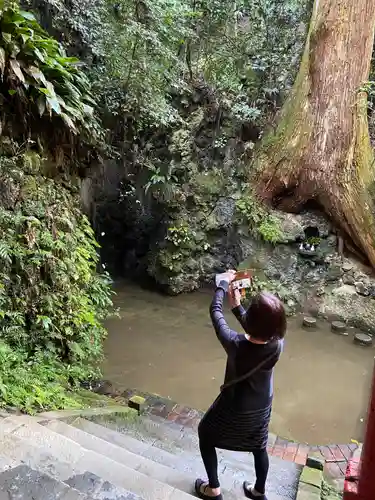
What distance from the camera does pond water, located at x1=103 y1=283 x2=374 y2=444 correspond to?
480 cm

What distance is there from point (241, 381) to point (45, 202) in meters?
2.98

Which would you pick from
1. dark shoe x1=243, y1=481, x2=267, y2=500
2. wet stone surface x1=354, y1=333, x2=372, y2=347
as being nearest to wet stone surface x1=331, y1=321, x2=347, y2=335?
wet stone surface x1=354, y1=333, x2=372, y2=347

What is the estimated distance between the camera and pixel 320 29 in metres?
7.44

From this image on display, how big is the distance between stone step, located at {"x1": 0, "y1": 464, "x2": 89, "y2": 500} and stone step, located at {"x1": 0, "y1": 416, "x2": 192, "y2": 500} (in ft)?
1.07

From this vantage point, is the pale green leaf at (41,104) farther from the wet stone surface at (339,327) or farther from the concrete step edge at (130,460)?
the wet stone surface at (339,327)

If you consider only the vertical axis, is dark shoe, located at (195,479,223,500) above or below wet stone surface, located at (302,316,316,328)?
above

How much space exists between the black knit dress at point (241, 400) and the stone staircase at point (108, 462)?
14.3 inches

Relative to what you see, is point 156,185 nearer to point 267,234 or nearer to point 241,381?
point 267,234

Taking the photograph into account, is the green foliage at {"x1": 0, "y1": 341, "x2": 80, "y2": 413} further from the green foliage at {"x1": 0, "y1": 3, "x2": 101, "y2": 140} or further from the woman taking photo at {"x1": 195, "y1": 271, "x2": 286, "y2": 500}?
the green foliage at {"x1": 0, "y1": 3, "x2": 101, "y2": 140}

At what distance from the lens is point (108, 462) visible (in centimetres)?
239

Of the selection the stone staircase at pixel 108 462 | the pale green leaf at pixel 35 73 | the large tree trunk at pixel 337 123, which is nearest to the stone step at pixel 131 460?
the stone staircase at pixel 108 462

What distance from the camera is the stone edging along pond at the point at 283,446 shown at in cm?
356

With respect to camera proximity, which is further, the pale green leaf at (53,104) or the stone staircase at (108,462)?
the pale green leaf at (53,104)

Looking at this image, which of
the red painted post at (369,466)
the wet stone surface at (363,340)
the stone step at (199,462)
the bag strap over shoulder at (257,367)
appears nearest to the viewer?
the red painted post at (369,466)
